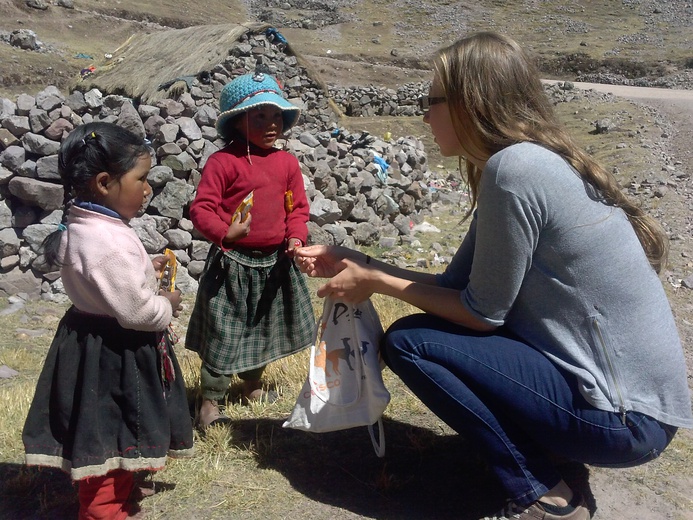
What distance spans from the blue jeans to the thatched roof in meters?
7.61

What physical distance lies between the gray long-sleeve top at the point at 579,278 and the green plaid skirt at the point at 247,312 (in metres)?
1.23

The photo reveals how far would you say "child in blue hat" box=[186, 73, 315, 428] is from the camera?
2984 mm

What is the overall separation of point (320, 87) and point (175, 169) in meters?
6.49

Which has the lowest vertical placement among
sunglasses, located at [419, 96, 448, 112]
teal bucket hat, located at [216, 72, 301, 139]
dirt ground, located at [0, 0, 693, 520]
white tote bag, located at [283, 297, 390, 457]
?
dirt ground, located at [0, 0, 693, 520]

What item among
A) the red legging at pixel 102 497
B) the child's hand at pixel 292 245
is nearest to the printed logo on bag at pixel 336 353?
the child's hand at pixel 292 245

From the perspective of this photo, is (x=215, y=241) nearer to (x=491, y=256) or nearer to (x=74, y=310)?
(x=74, y=310)

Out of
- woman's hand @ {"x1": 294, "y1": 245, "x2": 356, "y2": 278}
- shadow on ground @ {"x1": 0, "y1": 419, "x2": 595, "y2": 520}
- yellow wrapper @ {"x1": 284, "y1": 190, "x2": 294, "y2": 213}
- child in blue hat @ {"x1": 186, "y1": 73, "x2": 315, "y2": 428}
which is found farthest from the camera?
yellow wrapper @ {"x1": 284, "y1": 190, "x2": 294, "y2": 213}

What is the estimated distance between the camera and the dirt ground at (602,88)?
2438 mm

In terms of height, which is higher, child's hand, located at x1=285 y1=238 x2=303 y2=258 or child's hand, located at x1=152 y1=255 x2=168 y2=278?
child's hand, located at x1=152 y1=255 x2=168 y2=278

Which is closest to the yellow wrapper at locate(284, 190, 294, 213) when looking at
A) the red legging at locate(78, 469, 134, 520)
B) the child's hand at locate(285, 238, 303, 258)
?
the child's hand at locate(285, 238, 303, 258)

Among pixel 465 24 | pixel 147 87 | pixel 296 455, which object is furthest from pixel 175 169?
pixel 465 24

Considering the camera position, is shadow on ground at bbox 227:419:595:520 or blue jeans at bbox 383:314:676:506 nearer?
blue jeans at bbox 383:314:676:506

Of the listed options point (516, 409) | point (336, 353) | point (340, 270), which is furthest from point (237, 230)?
point (516, 409)

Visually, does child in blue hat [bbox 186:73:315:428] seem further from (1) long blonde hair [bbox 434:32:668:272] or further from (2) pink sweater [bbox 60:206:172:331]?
(1) long blonde hair [bbox 434:32:668:272]
